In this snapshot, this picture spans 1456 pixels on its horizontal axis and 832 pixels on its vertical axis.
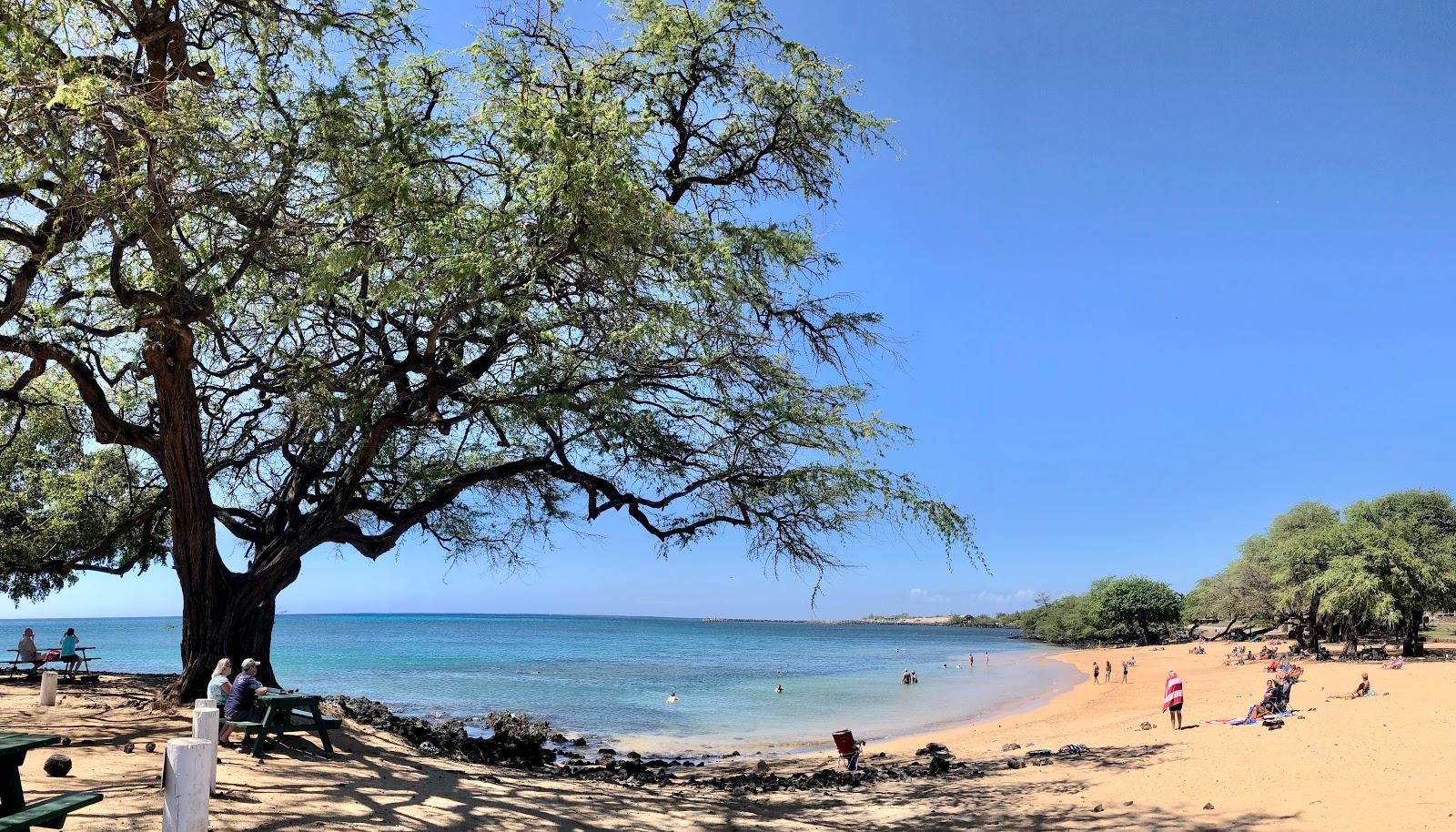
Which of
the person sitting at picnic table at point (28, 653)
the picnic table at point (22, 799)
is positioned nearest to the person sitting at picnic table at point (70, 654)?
the person sitting at picnic table at point (28, 653)

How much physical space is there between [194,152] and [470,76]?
8.57 ft

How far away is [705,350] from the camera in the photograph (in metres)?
9.05

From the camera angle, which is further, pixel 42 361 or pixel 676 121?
pixel 676 121

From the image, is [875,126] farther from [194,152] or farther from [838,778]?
[838,778]

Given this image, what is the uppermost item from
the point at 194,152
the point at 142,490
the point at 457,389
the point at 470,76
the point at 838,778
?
the point at 470,76

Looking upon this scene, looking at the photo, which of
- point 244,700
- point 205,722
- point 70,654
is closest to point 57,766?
point 205,722

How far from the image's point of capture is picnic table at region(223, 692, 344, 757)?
337 inches

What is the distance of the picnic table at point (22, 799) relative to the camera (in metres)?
4.17

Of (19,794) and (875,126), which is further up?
A: (875,126)

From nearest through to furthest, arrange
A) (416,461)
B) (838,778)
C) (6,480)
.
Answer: (838,778), (416,461), (6,480)

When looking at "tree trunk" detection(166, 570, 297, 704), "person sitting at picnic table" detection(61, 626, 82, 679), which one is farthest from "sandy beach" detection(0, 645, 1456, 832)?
"person sitting at picnic table" detection(61, 626, 82, 679)

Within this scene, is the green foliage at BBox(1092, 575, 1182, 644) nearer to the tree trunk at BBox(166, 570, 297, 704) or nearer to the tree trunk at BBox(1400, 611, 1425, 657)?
the tree trunk at BBox(1400, 611, 1425, 657)

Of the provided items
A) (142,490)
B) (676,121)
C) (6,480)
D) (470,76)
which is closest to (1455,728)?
(676,121)

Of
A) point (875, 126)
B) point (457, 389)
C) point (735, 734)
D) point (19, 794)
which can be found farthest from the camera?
point (735, 734)
